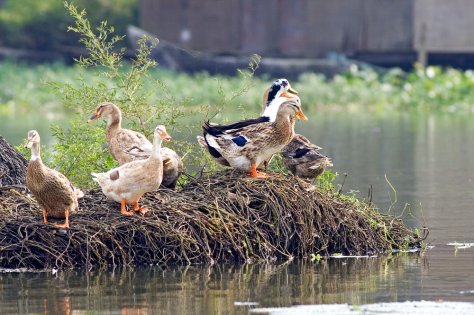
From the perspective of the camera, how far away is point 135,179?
1224 centimetres

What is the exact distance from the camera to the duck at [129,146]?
1335cm

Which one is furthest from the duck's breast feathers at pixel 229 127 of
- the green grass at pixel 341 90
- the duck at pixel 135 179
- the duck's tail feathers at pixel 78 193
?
the green grass at pixel 341 90

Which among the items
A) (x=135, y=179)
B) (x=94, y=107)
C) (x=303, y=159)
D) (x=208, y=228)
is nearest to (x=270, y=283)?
(x=208, y=228)

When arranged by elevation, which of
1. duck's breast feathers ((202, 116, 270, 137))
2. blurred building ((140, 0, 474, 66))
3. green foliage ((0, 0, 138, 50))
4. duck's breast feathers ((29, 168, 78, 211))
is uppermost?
green foliage ((0, 0, 138, 50))

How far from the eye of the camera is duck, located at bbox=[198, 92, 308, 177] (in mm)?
13055

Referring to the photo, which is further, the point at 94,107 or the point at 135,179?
the point at 94,107

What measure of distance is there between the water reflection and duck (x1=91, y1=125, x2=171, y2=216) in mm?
676

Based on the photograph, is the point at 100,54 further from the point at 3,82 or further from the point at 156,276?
the point at 3,82

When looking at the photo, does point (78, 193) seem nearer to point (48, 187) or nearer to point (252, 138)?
point (48, 187)

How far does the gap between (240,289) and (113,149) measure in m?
3.16

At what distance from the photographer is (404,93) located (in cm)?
4091

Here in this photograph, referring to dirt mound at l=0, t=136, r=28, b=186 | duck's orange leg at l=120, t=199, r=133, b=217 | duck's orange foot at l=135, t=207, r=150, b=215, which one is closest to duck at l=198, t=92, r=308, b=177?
duck's orange foot at l=135, t=207, r=150, b=215

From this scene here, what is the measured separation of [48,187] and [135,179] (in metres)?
0.76

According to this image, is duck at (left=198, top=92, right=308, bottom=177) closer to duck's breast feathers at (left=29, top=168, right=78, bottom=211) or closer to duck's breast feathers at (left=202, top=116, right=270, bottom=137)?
duck's breast feathers at (left=202, top=116, right=270, bottom=137)
